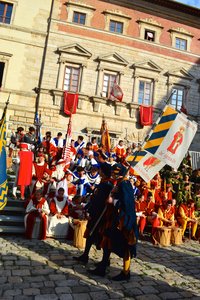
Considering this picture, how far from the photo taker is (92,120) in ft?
57.9

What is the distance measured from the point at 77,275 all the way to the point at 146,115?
1518cm

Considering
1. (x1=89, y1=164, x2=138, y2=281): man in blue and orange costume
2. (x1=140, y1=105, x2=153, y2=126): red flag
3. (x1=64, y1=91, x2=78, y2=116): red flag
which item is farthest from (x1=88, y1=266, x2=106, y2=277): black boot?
(x1=140, y1=105, x2=153, y2=126): red flag

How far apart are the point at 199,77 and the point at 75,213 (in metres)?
17.6

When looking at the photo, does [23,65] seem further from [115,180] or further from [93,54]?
[115,180]

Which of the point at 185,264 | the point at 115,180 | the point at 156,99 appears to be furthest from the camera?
the point at 156,99

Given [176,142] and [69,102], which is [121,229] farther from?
[69,102]

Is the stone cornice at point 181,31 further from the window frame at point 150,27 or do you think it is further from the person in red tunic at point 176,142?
the person in red tunic at point 176,142

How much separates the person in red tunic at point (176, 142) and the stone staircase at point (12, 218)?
4285mm

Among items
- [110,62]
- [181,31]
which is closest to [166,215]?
[110,62]

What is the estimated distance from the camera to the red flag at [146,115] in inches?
720

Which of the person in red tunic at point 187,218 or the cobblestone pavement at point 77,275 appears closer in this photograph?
the cobblestone pavement at point 77,275

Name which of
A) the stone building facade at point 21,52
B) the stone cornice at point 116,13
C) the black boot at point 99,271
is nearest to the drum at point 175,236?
the black boot at point 99,271

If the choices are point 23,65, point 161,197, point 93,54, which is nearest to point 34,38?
point 23,65

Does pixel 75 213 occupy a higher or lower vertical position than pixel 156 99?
lower
